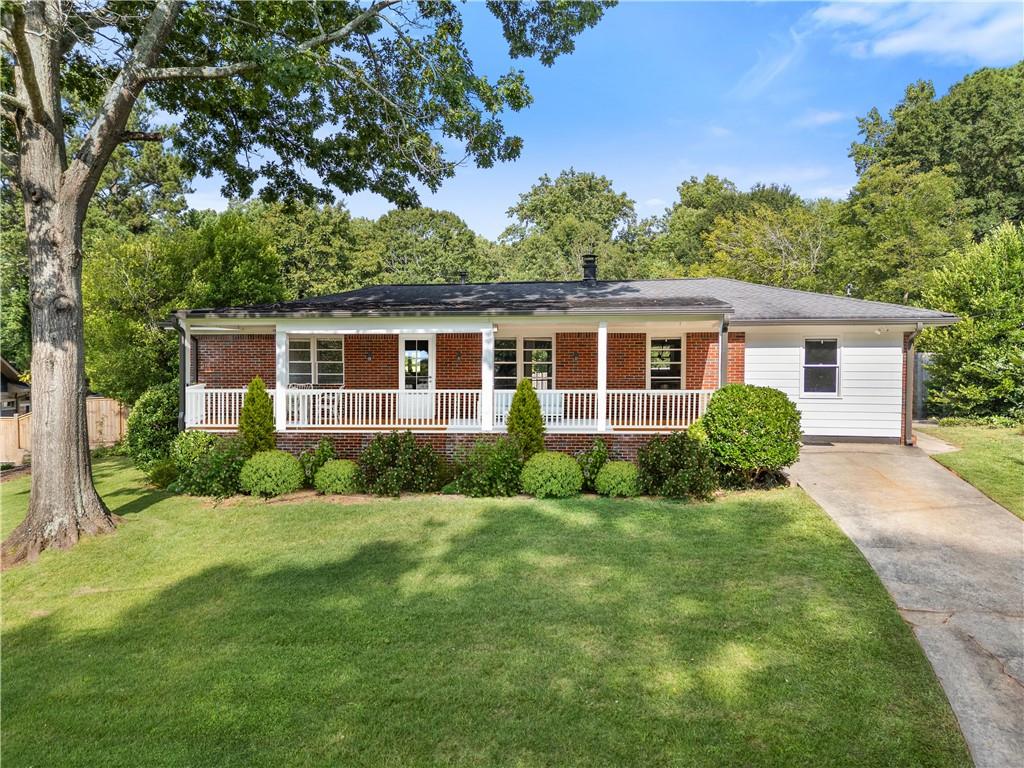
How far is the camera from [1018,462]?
9844mm

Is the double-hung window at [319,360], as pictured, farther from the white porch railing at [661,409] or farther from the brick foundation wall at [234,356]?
the white porch railing at [661,409]

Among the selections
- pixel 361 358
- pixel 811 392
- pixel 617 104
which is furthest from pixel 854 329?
pixel 361 358

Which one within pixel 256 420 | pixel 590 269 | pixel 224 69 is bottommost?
pixel 256 420

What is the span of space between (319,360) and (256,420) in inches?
144

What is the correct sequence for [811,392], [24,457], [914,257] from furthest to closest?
[914,257] → [24,457] → [811,392]

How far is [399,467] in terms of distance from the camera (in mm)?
9562

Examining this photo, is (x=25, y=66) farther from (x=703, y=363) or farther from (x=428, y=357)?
(x=703, y=363)

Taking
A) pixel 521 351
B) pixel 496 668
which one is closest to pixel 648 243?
pixel 521 351

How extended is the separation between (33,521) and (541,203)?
47342mm

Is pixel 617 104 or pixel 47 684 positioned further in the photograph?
pixel 617 104

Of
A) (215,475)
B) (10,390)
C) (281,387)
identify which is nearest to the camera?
(215,475)

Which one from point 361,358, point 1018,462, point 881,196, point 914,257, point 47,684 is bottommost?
point 47,684

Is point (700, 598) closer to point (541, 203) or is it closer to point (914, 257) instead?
point (914, 257)

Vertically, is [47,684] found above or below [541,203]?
below
